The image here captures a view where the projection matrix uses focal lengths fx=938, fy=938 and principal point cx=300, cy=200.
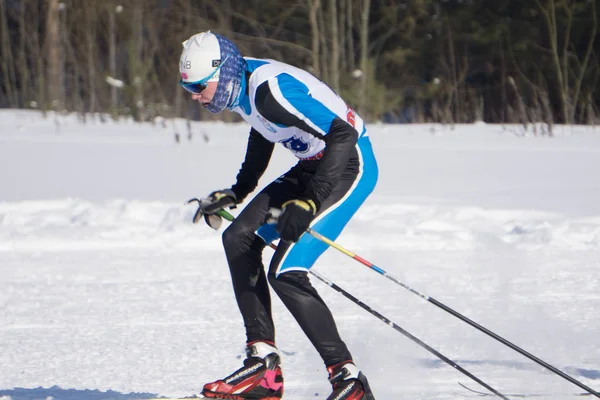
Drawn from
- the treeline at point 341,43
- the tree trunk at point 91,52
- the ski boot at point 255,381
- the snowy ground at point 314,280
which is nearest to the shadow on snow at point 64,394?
the snowy ground at point 314,280

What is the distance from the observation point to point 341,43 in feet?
85.0

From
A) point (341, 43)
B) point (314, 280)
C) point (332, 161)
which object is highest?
point (332, 161)

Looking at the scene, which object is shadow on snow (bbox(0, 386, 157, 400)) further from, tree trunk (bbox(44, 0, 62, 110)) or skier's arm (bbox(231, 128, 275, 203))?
tree trunk (bbox(44, 0, 62, 110))

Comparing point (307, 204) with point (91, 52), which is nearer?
point (307, 204)

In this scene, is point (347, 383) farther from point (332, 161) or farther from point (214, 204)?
point (214, 204)

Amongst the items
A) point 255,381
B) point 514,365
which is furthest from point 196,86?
point 514,365

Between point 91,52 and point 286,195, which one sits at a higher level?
point 286,195

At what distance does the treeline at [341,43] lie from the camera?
2348cm

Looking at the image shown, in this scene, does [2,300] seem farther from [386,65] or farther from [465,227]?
[386,65]

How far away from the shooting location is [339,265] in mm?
7031

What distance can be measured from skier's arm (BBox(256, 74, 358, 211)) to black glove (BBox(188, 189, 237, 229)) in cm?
64

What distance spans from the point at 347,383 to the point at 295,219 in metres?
0.70

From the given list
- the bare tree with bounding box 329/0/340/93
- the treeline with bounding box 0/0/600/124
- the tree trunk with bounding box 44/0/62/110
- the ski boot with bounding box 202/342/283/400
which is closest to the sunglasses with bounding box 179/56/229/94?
the ski boot with bounding box 202/342/283/400

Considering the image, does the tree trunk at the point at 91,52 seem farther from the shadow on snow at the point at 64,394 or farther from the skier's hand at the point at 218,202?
the skier's hand at the point at 218,202
